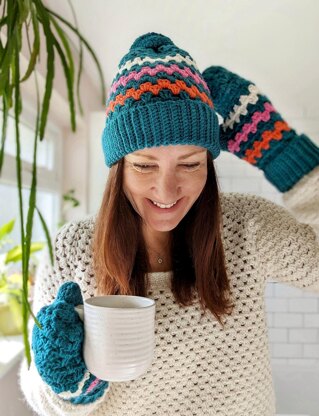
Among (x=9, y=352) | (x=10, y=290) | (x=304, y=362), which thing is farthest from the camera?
(x=304, y=362)

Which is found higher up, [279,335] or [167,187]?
[167,187]

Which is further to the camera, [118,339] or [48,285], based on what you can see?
[48,285]

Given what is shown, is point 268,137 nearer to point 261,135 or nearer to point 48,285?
point 261,135

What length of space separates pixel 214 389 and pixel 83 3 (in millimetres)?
1248

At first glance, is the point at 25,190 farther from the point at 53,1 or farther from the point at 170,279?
the point at 170,279

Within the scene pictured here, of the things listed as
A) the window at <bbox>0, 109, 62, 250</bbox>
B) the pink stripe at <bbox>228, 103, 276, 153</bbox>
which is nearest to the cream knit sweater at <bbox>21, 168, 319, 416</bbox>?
the pink stripe at <bbox>228, 103, 276, 153</bbox>

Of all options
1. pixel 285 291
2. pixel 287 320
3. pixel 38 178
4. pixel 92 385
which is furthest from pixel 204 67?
pixel 92 385

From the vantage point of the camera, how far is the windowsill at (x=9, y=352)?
1447mm

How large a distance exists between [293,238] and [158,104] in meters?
0.42

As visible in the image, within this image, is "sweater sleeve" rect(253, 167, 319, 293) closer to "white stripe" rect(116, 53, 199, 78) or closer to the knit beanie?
the knit beanie

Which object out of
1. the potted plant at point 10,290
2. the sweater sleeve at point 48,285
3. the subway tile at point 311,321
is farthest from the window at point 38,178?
the subway tile at point 311,321

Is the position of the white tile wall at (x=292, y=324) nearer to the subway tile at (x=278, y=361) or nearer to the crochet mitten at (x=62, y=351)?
the subway tile at (x=278, y=361)

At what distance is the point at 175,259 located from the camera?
93 cm

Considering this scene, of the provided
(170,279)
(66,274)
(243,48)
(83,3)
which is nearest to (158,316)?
(170,279)
